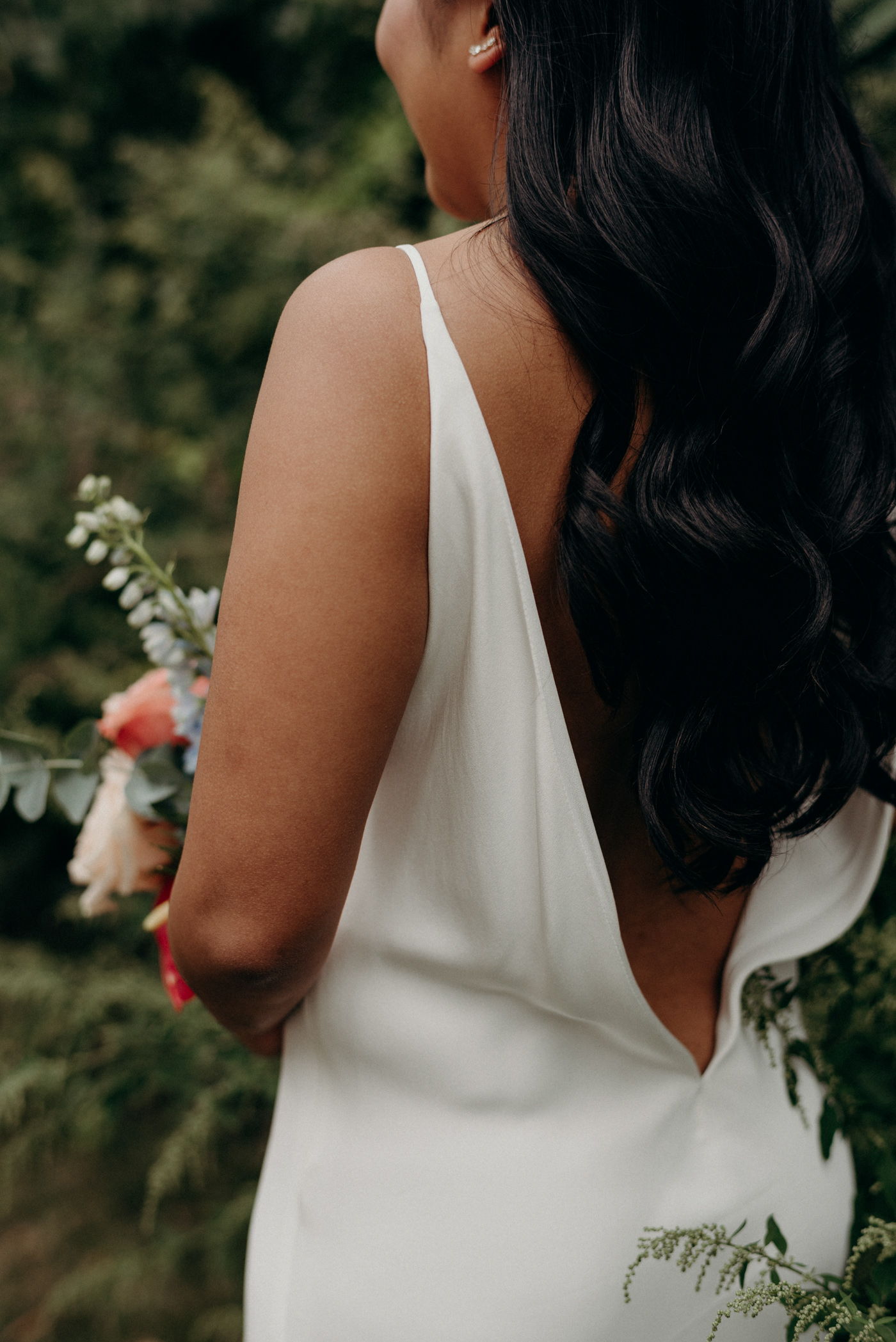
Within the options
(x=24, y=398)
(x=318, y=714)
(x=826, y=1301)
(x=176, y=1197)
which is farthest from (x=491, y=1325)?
(x=24, y=398)

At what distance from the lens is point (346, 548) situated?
76 centimetres

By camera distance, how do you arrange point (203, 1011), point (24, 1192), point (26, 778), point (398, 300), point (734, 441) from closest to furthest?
point (398, 300) < point (734, 441) < point (26, 778) < point (203, 1011) < point (24, 1192)

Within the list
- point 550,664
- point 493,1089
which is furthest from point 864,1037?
point 550,664

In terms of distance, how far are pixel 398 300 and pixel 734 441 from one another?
34 cm

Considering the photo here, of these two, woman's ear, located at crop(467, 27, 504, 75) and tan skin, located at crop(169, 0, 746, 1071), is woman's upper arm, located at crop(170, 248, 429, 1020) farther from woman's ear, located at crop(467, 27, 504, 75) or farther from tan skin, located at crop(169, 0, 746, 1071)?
woman's ear, located at crop(467, 27, 504, 75)

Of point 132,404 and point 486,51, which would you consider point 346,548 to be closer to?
point 486,51

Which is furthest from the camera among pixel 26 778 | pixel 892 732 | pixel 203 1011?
pixel 203 1011

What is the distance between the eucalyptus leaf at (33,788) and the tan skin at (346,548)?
361 mm

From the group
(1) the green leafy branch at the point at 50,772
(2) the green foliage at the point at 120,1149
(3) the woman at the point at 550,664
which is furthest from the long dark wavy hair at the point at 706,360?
(2) the green foliage at the point at 120,1149

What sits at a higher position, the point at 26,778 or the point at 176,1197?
the point at 26,778

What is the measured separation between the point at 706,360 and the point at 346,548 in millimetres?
381

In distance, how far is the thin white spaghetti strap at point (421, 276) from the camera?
78 centimetres

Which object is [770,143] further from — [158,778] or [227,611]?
[158,778]

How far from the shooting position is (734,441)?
887 mm
